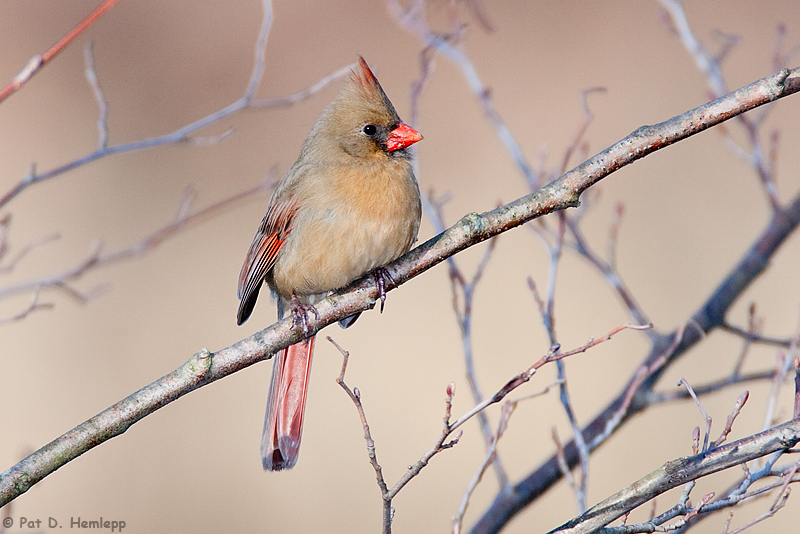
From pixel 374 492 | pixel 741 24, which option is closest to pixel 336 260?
pixel 374 492

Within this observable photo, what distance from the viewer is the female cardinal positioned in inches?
104

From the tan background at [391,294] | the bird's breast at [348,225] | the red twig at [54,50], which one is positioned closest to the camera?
the red twig at [54,50]

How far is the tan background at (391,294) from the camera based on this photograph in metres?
4.66

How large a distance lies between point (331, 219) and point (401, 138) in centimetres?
40

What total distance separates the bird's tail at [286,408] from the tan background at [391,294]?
1778 mm

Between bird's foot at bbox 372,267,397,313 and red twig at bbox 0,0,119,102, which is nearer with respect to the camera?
red twig at bbox 0,0,119,102

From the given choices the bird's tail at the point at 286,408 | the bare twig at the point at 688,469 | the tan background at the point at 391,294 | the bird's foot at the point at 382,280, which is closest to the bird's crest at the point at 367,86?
the bird's foot at the point at 382,280

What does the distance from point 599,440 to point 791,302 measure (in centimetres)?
265

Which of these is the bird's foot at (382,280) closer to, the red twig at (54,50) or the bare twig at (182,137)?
the bare twig at (182,137)

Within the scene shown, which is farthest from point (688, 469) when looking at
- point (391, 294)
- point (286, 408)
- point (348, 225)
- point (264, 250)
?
point (391, 294)

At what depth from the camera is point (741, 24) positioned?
536 cm

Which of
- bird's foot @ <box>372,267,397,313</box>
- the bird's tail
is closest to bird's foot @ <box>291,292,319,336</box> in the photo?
bird's foot @ <box>372,267,397,313</box>

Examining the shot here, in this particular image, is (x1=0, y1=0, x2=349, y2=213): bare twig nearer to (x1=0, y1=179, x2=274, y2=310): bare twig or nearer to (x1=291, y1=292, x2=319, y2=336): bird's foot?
(x1=0, y1=179, x2=274, y2=310): bare twig

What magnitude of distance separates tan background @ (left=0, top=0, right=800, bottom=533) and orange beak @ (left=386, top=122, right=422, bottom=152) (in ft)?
6.63
